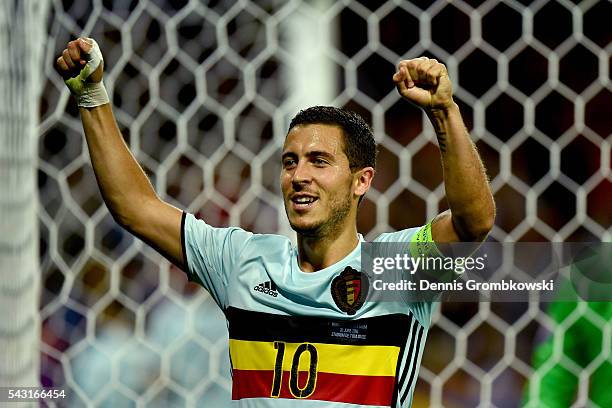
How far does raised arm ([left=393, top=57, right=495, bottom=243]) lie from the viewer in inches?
42.0

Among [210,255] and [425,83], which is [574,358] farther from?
[425,83]

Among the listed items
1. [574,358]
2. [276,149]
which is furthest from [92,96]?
[574,358]

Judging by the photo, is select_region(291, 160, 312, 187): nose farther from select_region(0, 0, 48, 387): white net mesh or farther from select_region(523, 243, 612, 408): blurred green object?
select_region(523, 243, 612, 408): blurred green object

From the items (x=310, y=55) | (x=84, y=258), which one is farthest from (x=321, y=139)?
(x=84, y=258)

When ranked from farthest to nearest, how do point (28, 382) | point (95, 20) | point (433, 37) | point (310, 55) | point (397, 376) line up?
1. point (433, 37)
2. point (310, 55)
3. point (95, 20)
4. point (28, 382)
5. point (397, 376)

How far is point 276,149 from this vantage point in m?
1.88

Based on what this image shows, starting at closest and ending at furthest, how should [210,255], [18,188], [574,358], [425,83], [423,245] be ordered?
[425,83] → [423,245] → [210,255] → [18,188] → [574,358]

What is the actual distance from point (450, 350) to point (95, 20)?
3.18ft

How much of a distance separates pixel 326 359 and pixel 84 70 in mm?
483

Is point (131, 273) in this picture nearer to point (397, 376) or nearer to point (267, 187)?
point (267, 187)

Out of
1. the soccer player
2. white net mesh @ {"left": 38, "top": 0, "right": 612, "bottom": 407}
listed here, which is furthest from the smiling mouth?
white net mesh @ {"left": 38, "top": 0, "right": 612, "bottom": 407}

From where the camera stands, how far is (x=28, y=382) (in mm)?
1652

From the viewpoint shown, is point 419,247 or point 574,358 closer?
point 419,247

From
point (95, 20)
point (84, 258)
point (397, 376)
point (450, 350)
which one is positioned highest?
point (95, 20)
